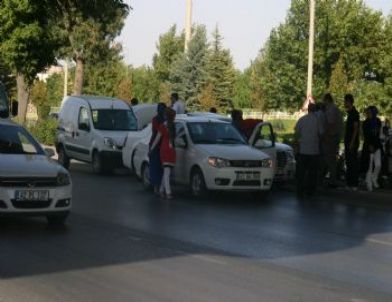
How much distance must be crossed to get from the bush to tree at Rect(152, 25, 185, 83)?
115 ft

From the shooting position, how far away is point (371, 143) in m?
18.4

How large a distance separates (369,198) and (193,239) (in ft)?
24.2

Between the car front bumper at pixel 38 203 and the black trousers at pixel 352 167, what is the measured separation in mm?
7988

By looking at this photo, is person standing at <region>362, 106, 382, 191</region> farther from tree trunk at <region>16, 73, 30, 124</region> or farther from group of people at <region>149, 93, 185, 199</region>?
tree trunk at <region>16, 73, 30, 124</region>

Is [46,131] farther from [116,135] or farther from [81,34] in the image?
[116,135]

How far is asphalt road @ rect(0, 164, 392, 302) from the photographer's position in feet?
26.7

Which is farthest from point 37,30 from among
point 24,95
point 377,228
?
point 377,228

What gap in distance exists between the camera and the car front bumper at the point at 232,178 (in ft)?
53.8

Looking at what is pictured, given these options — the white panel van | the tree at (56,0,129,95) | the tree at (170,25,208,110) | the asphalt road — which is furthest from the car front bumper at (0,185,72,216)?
the tree at (170,25,208,110)

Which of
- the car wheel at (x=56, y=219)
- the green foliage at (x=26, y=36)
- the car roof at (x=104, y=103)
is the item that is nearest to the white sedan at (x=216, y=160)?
the car wheel at (x=56, y=219)

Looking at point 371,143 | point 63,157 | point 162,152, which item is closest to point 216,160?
point 162,152

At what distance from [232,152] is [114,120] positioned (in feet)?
25.0

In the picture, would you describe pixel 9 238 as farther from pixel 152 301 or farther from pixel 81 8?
pixel 81 8

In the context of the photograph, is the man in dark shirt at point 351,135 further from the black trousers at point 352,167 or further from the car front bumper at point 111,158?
the car front bumper at point 111,158
